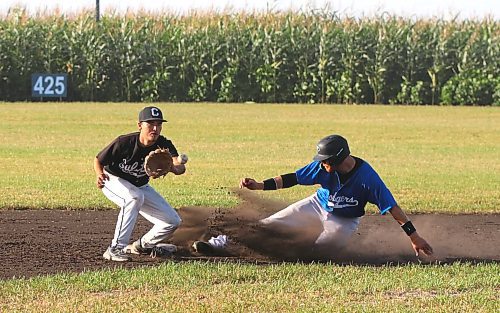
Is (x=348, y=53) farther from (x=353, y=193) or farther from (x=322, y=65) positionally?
(x=353, y=193)

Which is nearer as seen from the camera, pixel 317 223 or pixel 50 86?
pixel 317 223

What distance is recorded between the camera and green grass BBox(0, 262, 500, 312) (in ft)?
23.9

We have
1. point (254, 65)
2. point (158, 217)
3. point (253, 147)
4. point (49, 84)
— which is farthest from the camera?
point (254, 65)

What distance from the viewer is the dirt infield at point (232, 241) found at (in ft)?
30.9

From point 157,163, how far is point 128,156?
399 millimetres

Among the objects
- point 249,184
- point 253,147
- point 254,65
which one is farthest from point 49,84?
point 249,184

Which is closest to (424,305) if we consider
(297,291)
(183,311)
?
(297,291)

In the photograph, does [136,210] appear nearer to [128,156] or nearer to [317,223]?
[128,156]

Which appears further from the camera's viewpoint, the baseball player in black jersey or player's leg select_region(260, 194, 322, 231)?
player's leg select_region(260, 194, 322, 231)

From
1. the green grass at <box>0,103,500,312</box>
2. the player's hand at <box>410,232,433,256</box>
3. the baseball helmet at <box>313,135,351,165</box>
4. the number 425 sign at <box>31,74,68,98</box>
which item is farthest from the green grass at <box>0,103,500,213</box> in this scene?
the player's hand at <box>410,232,433,256</box>

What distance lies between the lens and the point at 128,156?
9484 millimetres

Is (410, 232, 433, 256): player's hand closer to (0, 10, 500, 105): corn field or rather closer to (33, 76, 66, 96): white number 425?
(0, 10, 500, 105): corn field

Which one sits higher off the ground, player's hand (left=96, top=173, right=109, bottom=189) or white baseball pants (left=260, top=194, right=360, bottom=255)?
player's hand (left=96, top=173, right=109, bottom=189)

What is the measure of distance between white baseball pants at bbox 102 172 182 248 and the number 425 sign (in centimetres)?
2794
